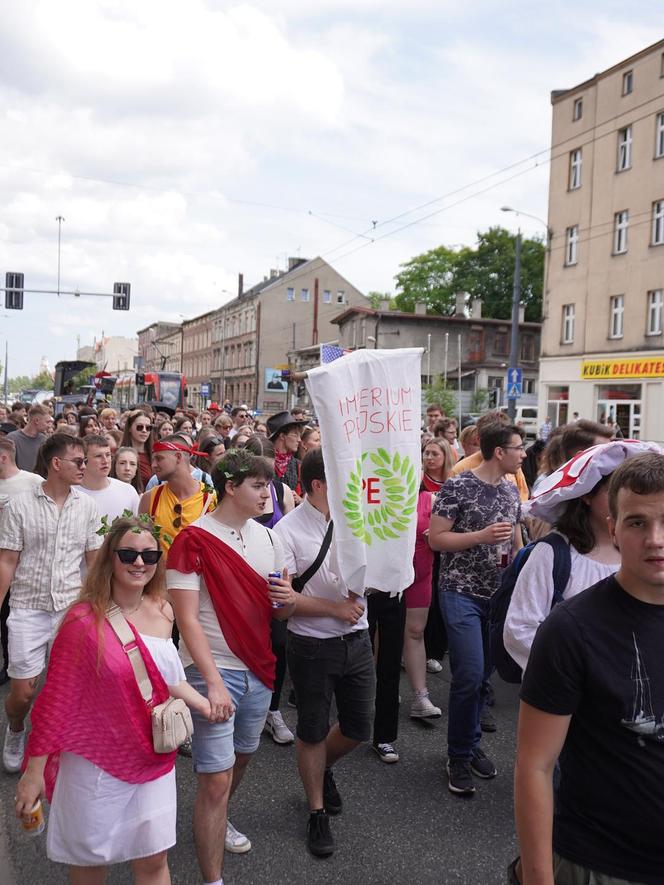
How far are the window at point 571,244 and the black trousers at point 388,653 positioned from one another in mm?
29568

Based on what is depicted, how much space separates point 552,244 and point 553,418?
7252mm

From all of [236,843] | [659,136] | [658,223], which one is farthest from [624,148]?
[236,843]

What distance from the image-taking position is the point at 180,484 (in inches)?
197

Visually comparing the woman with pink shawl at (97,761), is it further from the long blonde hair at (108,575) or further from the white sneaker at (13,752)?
the white sneaker at (13,752)

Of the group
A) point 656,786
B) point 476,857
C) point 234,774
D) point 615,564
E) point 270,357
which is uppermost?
point 270,357

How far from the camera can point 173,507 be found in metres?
4.96

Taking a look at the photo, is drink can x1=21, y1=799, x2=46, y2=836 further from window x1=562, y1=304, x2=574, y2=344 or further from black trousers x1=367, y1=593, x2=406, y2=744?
window x1=562, y1=304, x2=574, y2=344

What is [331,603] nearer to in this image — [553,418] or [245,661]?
[245,661]

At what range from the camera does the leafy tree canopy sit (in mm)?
57466

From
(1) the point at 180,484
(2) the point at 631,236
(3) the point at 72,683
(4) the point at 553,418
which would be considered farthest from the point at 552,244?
(3) the point at 72,683

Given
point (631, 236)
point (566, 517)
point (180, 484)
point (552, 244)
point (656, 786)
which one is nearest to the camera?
point (656, 786)

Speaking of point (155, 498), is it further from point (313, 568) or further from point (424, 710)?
point (424, 710)

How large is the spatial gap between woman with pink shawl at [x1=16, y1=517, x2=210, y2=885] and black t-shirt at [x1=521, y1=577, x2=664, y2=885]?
4.58ft

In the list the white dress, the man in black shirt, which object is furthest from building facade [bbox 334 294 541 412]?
the man in black shirt
